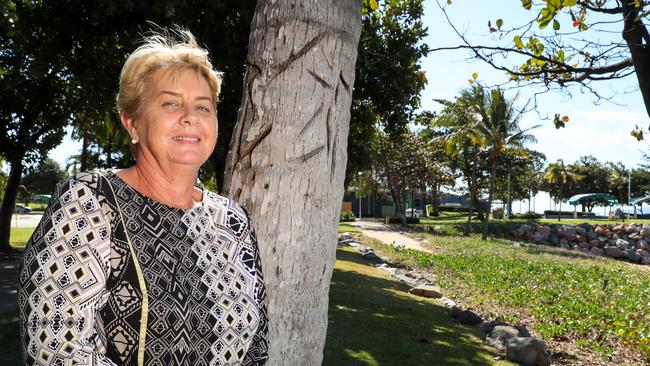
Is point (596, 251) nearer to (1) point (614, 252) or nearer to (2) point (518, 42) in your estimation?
(1) point (614, 252)

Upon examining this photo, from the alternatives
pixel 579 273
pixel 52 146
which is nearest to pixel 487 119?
pixel 579 273

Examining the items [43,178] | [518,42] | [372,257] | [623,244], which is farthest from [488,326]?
[43,178]

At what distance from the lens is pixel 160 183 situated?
7.36ft

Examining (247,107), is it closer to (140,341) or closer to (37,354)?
(140,341)

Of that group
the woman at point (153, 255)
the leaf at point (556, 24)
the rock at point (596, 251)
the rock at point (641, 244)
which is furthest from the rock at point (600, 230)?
the woman at point (153, 255)

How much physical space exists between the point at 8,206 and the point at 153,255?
18.0 m

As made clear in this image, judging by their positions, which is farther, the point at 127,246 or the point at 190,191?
the point at 190,191

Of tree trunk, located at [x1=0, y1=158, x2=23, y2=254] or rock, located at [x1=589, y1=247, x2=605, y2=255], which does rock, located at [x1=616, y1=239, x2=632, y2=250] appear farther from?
tree trunk, located at [x1=0, y1=158, x2=23, y2=254]

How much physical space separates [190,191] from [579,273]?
1862 centimetres

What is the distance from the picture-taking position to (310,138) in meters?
2.57

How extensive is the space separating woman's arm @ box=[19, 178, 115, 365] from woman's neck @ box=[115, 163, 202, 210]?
352 millimetres

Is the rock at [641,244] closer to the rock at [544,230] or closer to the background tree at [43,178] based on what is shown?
the rock at [544,230]

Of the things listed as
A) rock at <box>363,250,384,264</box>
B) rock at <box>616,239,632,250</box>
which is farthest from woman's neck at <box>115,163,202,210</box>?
rock at <box>616,239,632,250</box>

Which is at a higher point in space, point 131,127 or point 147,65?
point 147,65
